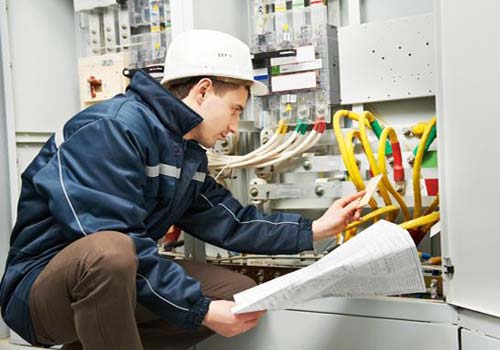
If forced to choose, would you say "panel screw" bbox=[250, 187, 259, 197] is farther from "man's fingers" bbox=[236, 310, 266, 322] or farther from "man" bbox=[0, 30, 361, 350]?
"man's fingers" bbox=[236, 310, 266, 322]

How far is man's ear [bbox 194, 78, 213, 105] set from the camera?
136 centimetres

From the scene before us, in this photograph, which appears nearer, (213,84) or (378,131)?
(213,84)

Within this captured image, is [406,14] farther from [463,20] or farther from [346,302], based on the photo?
[346,302]

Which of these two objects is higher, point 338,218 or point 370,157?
point 370,157

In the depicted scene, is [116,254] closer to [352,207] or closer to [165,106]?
[165,106]

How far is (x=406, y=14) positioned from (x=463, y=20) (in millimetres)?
885

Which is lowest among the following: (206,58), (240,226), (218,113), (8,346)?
(8,346)

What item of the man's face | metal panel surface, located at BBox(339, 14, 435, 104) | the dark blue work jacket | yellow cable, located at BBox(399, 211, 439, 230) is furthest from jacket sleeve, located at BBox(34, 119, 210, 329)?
metal panel surface, located at BBox(339, 14, 435, 104)

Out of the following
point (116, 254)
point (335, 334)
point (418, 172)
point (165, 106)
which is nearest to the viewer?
Answer: point (116, 254)

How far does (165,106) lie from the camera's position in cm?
129

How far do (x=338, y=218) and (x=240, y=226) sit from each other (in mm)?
297

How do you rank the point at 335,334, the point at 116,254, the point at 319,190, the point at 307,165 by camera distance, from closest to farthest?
the point at 116,254 → the point at 335,334 → the point at 319,190 → the point at 307,165

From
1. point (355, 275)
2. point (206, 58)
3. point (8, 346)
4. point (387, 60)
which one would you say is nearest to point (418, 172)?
point (387, 60)

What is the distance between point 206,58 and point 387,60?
759 mm
